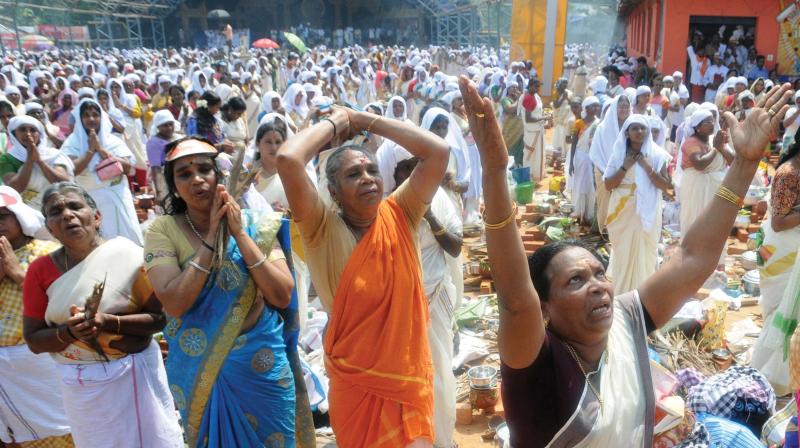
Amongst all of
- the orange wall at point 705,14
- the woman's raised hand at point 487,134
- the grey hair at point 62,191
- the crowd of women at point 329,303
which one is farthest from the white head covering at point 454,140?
the orange wall at point 705,14

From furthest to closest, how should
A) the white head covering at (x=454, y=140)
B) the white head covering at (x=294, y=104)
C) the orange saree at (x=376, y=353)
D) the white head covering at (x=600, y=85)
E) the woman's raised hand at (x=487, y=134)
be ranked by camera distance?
the white head covering at (x=294, y=104) < the white head covering at (x=600, y=85) < the white head covering at (x=454, y=140) < the orange saree at (x=376, y=353) < the woman's raised hand at (x=487, y=134)

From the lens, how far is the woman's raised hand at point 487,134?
1.75 m

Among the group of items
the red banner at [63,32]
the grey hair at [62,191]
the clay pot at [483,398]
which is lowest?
the clay pot at [483,398]

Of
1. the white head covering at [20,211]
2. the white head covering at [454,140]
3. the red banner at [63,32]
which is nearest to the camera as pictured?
the white head covering at [20,211]

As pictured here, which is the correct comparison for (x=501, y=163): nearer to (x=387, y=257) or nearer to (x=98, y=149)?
(x=387, y=257)

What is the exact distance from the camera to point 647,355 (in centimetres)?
209

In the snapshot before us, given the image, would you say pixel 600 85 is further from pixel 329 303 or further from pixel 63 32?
pixel 63 32

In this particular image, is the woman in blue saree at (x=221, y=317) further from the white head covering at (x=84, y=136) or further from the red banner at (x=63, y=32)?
the red banner at (x=63, y=32)

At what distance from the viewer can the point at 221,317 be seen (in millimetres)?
Result: 2750

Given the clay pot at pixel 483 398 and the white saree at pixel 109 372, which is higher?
the white saree at pixel 109 372

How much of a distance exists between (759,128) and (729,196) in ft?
0.73

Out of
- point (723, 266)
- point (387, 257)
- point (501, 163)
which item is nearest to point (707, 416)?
point (387, 257)

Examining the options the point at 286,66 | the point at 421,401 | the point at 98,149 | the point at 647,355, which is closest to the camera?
the point at 647,355

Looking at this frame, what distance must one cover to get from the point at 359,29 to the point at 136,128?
41.3 m
